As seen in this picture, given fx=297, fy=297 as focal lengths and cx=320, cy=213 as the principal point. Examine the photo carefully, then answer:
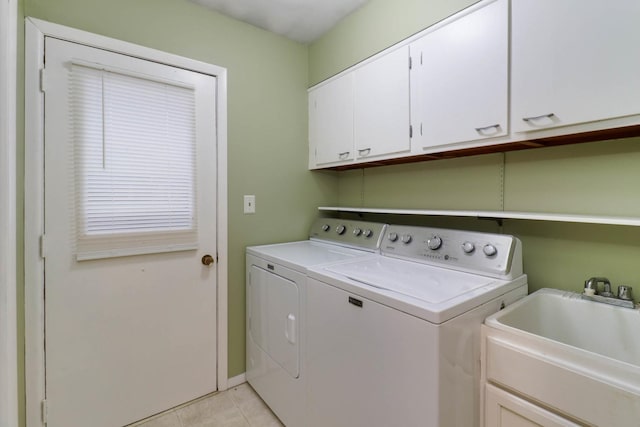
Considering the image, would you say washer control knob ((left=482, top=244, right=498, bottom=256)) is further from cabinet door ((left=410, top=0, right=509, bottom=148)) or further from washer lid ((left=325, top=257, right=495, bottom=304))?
cabinet door ((left=410, top=0, right=509, bottom=148))

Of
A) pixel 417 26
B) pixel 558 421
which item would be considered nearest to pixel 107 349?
pixel 558 421

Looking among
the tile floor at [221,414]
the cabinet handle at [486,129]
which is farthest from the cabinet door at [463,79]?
the tile floor at [221,414]

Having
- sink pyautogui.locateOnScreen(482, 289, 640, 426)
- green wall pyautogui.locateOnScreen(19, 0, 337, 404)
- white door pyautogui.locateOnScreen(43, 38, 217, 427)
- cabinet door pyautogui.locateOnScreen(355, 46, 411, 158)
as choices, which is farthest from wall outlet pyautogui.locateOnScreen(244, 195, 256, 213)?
sink pyautogui.locateOnScreen(482, 289, 640, 426)

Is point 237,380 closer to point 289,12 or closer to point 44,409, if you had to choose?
point 44,409

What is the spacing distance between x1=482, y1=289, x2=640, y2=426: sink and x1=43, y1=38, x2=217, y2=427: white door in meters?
1.63

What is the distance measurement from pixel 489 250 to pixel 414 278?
36 cm

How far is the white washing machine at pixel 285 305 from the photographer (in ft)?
5.10

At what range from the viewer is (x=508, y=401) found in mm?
1014

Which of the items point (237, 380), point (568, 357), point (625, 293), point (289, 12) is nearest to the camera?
point (568, 357)

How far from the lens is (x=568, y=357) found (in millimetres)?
890

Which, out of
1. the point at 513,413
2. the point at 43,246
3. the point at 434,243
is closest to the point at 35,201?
the point at 43,246

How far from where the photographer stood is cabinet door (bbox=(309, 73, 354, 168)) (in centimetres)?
198

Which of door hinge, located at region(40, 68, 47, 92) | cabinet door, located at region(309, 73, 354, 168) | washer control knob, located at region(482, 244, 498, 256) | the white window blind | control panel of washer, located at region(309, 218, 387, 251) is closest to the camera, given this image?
washer control knob, located at region(482, 244, 498, 256)

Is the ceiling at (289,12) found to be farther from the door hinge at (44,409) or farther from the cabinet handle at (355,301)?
the door hinge at (44,409)
